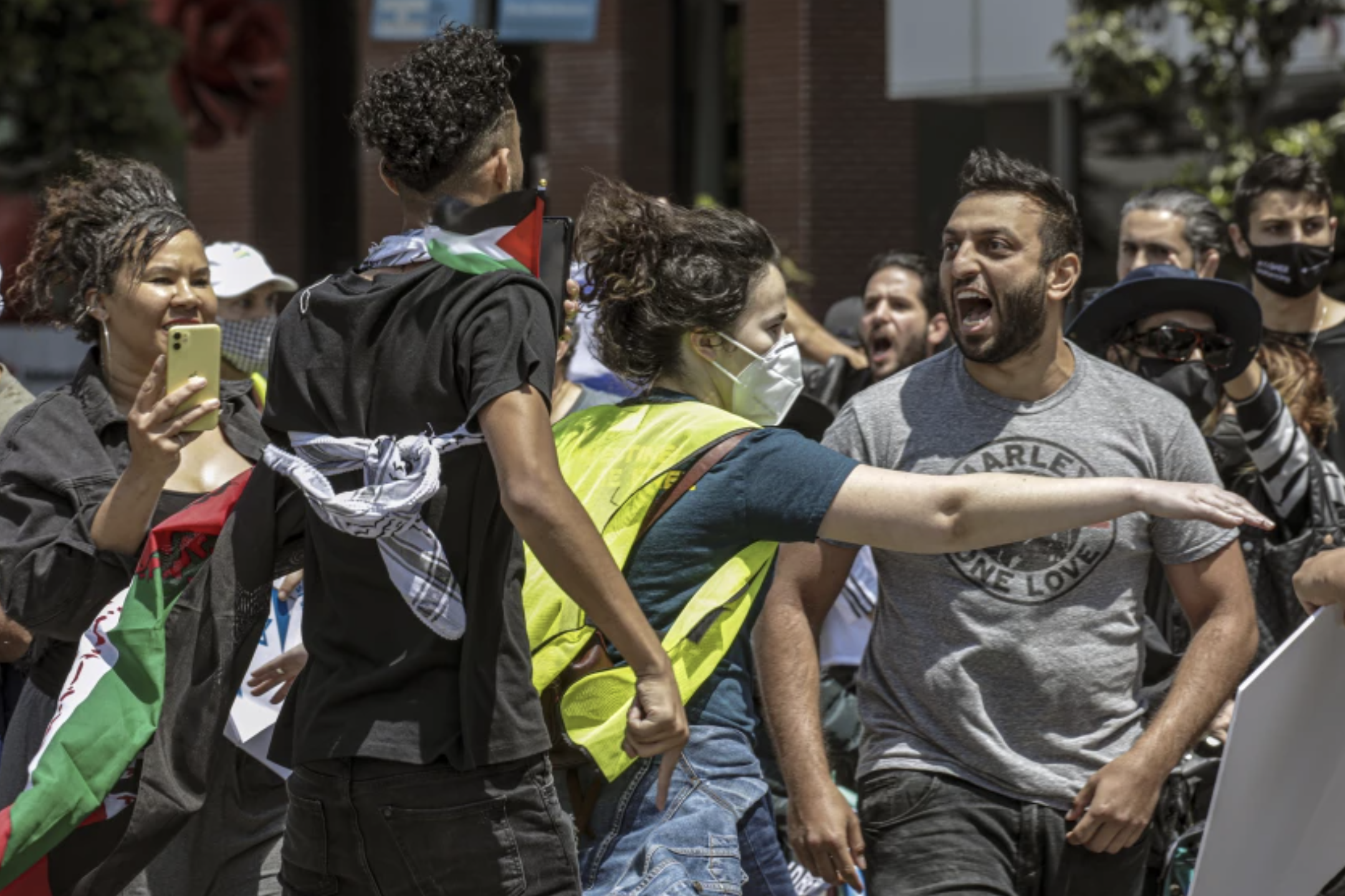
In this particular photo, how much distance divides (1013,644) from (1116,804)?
0.38 meters

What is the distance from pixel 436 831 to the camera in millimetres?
3168

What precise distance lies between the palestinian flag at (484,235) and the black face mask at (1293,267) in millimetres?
3806

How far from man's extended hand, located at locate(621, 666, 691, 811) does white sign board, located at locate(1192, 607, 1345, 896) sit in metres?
1.19

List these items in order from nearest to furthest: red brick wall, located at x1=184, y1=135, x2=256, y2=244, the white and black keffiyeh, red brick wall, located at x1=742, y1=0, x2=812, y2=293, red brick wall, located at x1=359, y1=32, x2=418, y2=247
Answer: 1. the white and black keffiyeh
2. red brick wall, located at x1=742, y1=0, x2=812, y2=293
3. red brick wall, located at x1=359, y1=32, x2=418, y2=247
4. red brick wall, located at x1=184, y1=135, x2=256, y2=244

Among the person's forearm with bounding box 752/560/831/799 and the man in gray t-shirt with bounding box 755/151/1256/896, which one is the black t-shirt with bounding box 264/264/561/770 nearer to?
the person's forearm with bounding box 752/560/831/799

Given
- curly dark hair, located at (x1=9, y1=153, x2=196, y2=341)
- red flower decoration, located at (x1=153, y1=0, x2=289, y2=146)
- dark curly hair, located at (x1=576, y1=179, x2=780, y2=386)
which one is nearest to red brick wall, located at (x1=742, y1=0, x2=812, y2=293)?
red flower decoration, located at (x1=153, y1=0, x2=289, y2=146)

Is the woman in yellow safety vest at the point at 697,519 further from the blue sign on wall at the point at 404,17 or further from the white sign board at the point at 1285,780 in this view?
the blue sign on wall at the point at 404,17

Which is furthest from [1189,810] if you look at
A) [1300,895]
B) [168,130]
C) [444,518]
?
[168,130]

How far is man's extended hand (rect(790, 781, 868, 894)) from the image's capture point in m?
3.87

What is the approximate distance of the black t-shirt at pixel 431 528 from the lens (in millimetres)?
3139

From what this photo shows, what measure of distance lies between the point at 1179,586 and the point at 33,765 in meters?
2.36

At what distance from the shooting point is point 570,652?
3.53 metres

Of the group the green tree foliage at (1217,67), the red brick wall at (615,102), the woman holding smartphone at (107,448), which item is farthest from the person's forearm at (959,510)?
the red brick wall at (615,102)

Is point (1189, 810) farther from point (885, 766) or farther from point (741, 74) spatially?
point (741, 74)
